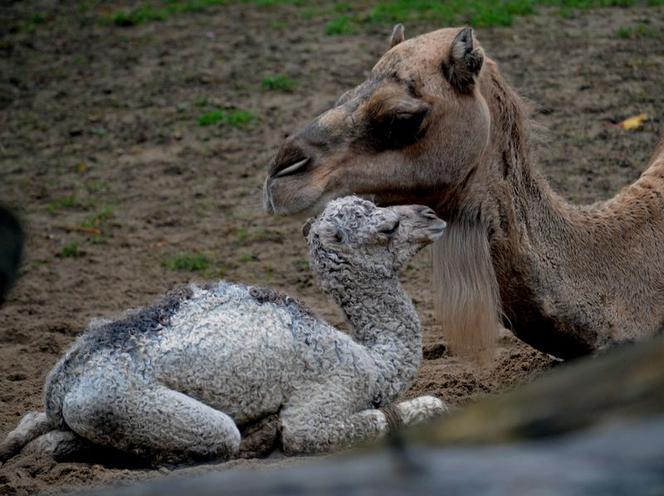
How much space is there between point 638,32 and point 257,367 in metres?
8.87

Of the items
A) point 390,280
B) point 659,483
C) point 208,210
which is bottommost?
point 208,210

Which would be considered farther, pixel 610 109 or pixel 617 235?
pixel 610 109

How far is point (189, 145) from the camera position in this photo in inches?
435

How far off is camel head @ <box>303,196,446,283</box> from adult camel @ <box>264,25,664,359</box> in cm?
16

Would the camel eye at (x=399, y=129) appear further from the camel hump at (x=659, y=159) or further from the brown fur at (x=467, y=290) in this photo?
the camel hump at (x=659, y=159)

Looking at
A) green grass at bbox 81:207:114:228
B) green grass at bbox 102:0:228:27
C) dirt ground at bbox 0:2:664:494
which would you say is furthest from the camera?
green grass at bbox 102:0:228:27

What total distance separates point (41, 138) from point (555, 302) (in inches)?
283

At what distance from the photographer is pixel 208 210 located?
9633 millimetres

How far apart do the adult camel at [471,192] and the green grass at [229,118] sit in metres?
5.63

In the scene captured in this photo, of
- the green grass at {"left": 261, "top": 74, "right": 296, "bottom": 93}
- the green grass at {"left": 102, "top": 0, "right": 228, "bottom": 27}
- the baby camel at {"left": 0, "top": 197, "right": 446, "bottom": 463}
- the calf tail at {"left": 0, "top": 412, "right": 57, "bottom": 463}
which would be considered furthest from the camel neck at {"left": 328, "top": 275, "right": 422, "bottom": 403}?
the green grass at {"left": 102, "top": 0, "right": 228, "bottom": 27}

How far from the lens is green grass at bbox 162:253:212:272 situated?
27.8 ft

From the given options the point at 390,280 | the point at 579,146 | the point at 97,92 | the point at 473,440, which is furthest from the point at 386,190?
the point at 97,92

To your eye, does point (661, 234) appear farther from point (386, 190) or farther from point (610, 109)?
point (610, 109)

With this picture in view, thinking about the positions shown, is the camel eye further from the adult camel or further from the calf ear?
the calf ear
